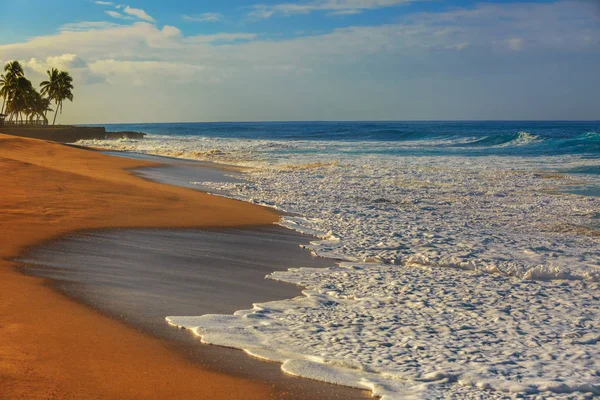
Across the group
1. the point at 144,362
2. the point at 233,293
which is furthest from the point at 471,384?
the point at 233,293

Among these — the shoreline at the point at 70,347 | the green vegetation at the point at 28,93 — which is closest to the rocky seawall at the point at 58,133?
the green vegetation at the point at 28,93

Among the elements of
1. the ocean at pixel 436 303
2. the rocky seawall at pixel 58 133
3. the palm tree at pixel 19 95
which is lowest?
the ocean at pixel 436 303

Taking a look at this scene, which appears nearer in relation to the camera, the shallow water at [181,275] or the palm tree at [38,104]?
the shallow water at [181,275]

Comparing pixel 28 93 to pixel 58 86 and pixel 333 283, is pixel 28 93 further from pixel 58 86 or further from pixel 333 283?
pixel 333 283

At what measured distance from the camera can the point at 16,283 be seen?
6.87 metres

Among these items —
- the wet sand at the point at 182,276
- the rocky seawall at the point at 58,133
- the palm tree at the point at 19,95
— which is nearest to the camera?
the wet sand at the point at 182,276

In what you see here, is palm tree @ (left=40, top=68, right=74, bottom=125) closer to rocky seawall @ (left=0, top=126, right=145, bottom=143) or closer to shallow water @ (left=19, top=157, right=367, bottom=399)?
rocky seawall @ (left=0, top=126, right=145, bottom=143)

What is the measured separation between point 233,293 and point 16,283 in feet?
8.08

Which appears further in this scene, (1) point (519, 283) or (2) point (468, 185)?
(2) point (468, 185)

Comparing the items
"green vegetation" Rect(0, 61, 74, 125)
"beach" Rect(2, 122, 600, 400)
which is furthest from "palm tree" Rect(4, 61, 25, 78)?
"beach" Rect(2, 122, 600, 400)

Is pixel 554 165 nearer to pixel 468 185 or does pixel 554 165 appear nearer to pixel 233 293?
pixel 468 185

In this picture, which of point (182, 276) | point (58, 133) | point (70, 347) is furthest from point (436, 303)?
point (58, 133)

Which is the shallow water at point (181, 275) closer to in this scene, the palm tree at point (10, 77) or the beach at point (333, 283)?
the beach at point (333, 283)

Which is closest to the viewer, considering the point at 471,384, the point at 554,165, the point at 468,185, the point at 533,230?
the point at 471,384
